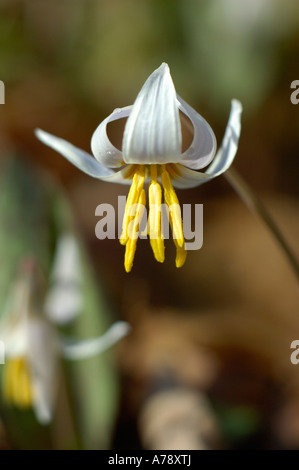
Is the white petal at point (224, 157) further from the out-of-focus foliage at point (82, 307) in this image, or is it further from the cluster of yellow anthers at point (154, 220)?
the out-of-focus foliage at point (82, 307)

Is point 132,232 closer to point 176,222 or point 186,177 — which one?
point 176,222

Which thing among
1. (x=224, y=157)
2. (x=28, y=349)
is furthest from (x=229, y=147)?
(x=28, y=349)

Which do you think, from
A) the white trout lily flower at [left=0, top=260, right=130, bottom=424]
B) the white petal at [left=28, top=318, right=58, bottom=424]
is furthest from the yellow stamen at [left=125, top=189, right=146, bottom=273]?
the white petal at [left=28, top=318, right=58, bottom=424]

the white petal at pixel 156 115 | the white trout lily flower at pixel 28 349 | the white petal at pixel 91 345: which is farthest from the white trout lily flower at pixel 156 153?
the white petal at pixel 91 345

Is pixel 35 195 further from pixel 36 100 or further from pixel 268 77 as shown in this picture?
pixel 36 100

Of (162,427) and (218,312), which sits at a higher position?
(218,312)

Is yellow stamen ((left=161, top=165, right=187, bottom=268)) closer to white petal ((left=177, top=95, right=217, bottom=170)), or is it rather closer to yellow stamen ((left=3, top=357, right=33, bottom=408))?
white petal ((left=177, top=95, right=217, bottom=170))
